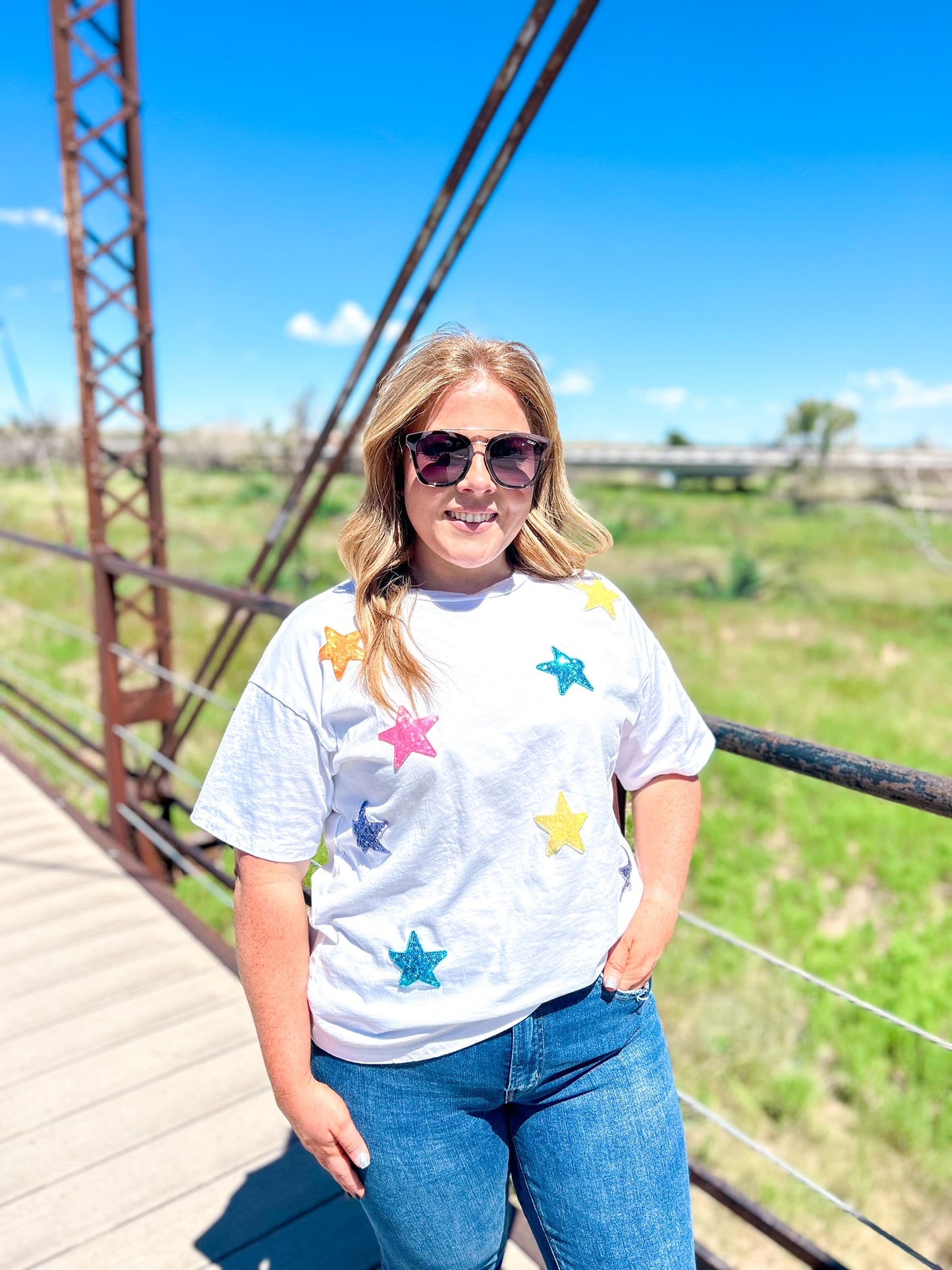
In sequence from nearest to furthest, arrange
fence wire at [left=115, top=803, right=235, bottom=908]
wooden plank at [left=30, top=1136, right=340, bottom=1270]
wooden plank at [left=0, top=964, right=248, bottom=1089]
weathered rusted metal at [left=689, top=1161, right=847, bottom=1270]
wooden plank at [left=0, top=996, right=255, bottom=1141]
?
weathered rusted metal at [left=689, top=1161, right=847, bottom=1270] → wooden plank at [left=30, top=1136, right=340, bottom=1270] → wooden plank at [left=0, top=996, right=255, bottom=1141] → wooden plank at [left=0, top=964, right=248, bottom=1089] → fence wire at [left=115, top=803, right=235, bottom=908]

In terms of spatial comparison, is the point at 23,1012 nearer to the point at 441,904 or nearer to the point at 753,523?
the point at 441,904

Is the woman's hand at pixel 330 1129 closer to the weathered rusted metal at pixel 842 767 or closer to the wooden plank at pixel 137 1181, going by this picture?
the weathered rusted metal at pixel 842 767

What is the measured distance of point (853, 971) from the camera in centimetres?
690

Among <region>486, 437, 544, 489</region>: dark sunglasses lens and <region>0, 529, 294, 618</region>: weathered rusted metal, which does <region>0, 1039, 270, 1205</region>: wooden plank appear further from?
<region>486, 437, 544, 489</region>: dark sunglasses lens

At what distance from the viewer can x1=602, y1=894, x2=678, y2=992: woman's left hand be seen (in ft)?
3.88

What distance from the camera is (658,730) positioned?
1.26m

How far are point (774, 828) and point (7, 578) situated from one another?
14.8m

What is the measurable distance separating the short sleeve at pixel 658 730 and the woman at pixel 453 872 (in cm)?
4

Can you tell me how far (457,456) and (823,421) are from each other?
1674 inches

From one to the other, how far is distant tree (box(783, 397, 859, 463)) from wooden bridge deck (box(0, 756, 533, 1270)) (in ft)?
130

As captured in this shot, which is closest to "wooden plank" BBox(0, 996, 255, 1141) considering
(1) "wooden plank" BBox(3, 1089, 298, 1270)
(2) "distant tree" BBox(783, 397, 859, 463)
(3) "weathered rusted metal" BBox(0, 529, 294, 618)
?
(1) "wooden plank" BBox(3, 1089, 298, 1270)

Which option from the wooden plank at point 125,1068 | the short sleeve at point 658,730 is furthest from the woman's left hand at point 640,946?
the wooden plank at point 125,1068

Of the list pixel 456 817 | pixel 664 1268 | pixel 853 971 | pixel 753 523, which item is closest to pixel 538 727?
pixel 456 817

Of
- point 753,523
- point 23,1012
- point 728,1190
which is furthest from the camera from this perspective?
point 753,523
